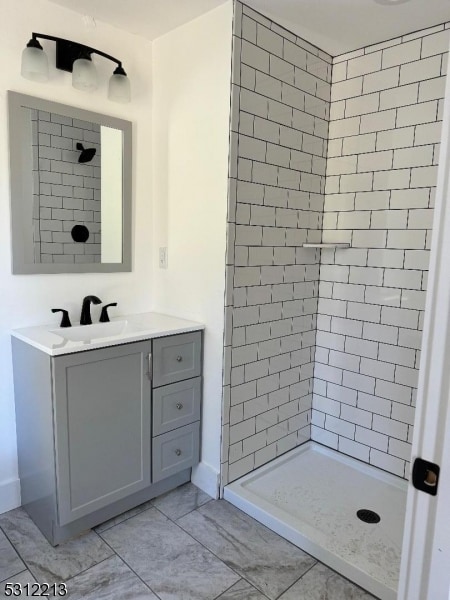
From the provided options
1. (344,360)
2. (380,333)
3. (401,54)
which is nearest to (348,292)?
(380,333)

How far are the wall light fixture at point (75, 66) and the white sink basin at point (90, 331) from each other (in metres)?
1.17

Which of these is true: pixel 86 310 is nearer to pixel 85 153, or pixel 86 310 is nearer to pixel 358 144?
pixel 85 153

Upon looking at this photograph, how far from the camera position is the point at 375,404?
7.89ft

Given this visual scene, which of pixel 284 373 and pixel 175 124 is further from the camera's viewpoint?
pixel 284 373

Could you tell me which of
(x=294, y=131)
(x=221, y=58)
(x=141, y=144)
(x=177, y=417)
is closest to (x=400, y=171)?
(x=294, y=131)

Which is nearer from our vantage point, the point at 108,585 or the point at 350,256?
the point at 108,585

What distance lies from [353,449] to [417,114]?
6.21 ft

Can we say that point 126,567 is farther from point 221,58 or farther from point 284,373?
point 221,58

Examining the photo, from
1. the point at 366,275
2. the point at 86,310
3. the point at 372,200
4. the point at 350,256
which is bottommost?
the point at 86,310

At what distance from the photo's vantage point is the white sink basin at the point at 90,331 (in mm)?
2045

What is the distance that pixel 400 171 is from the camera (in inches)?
87.2

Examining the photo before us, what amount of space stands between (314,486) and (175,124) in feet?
6.96

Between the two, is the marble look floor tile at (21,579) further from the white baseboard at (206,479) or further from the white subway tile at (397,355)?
the white subway tile at (397,355)

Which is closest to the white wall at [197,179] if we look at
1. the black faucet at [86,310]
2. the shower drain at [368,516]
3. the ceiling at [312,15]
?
the ceiling at [312,15]
